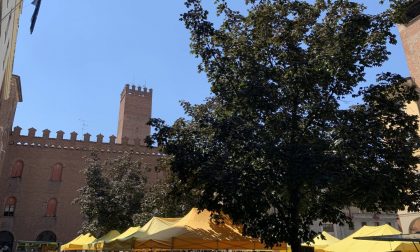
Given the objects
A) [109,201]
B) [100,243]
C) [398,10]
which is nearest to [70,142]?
[109,201]

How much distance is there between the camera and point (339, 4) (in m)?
9.60

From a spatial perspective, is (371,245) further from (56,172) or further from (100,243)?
(56,172)

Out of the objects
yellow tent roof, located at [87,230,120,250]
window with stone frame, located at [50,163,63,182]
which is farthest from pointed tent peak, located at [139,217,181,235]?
window with stone frame, located at [50,163,63,182]

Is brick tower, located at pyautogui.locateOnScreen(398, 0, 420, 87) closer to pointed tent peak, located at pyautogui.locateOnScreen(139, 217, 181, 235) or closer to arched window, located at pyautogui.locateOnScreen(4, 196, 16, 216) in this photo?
pointed tent peak, located at pyautogui.locateOnScreen(139, 217, 181, 235)

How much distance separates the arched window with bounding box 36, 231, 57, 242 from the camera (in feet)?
126

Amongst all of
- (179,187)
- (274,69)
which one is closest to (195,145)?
(179,187)

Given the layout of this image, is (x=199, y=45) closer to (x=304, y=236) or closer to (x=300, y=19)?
(x=300, y=19)

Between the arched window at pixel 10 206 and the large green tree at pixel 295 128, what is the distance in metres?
34.5

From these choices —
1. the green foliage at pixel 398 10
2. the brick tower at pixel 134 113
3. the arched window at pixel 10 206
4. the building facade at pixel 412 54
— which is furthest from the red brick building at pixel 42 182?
the green foliage at pixel 398 10

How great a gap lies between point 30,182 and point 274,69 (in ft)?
121

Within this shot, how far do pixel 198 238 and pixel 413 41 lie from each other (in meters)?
16.0

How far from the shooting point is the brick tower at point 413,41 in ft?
64.2

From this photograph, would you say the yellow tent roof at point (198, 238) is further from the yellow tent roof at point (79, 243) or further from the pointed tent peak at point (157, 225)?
the yellow tent roof at point (79, 243)

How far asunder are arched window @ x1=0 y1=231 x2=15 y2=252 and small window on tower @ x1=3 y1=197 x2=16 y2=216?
1792mm
